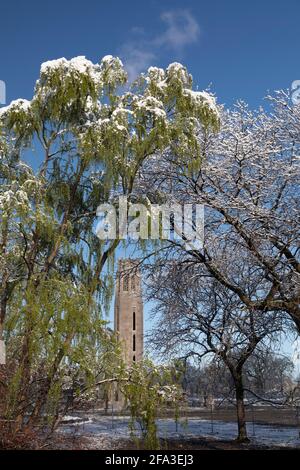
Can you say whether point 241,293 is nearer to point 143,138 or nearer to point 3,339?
point 143,138

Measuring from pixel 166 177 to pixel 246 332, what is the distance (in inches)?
187

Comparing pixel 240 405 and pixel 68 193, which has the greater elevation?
pixel 68 193

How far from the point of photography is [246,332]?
1378cm

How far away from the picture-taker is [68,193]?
979cm

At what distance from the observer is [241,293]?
39.6 ft

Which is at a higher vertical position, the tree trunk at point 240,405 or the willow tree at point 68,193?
the willow tree at point 68,193

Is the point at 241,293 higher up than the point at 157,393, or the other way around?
the point at 241,293

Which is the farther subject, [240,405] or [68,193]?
[240,405]

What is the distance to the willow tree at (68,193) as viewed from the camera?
7.80 m

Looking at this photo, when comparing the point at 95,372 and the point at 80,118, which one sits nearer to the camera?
the point at 95,372
